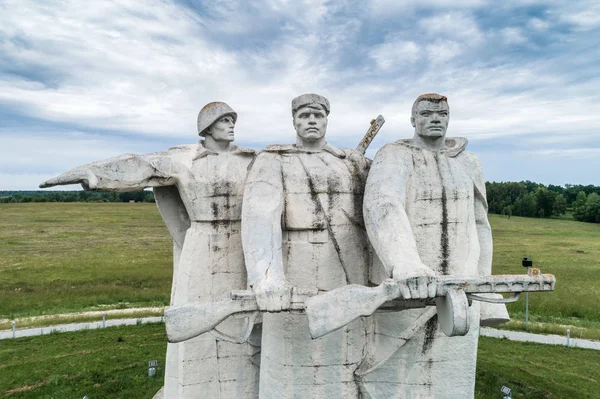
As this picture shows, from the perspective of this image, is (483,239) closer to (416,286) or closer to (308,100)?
(416,286)

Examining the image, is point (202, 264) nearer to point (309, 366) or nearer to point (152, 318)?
point (309, 366)

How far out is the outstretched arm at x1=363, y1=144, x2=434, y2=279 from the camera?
143 inches

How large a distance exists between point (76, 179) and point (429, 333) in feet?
11.8

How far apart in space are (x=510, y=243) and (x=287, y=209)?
130ft

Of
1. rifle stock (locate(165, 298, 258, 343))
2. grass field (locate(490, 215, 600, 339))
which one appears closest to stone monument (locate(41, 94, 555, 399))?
rifle stock (locate(165, 298, 258, 343))

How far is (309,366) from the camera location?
14.0ft

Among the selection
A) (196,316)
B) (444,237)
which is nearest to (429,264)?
(444,237)

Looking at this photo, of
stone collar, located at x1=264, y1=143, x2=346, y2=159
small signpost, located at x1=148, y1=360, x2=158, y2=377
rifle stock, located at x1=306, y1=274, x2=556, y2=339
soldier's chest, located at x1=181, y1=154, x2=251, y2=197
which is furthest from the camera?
small signpost, located at x1=148, y1=360, x2=158, y2=377

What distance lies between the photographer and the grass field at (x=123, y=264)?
1761 cm

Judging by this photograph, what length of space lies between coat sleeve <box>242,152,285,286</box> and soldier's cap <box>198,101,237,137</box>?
77 centimetres

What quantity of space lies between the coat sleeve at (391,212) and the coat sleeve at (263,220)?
32.2 inches

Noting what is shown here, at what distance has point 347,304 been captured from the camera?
10.9 ft

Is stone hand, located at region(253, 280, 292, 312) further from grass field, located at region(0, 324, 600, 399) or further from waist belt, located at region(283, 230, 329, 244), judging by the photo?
grass field, located at region(0, 324, 600, 399)

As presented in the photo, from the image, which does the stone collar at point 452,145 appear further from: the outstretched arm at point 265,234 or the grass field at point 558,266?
the grass field at point 558,266
